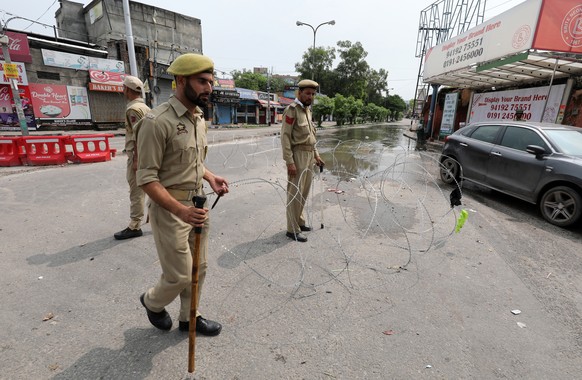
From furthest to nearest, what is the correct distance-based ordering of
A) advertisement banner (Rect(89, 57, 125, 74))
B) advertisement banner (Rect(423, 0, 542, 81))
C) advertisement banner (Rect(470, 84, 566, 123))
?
advertisement banner (Rect(89, 57, 125, 74)), advertisement banner (Rect(470, 84, 566, 123)), advertisement banner (Rect(423, 0, 542, 81))

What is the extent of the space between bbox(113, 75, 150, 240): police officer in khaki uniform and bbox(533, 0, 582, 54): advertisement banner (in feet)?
33.2

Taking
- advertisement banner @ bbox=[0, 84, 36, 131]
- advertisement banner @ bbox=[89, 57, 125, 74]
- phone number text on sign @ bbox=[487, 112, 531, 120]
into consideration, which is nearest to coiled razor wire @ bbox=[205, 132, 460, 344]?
phone number text on sign @ bbox=[487, 112, 531, 120]

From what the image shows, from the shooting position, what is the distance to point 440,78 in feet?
49.4

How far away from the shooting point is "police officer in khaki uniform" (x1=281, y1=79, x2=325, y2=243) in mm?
3934

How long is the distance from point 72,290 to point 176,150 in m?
2.11

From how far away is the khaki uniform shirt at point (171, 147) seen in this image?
5.91 ft

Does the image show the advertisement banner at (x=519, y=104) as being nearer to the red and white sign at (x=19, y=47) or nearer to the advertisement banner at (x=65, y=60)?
the advertisement banner at (x=65, y=60)

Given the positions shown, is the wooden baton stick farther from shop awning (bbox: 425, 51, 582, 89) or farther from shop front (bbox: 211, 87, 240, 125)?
shop front (bbox: 211, 87, 240, 125)

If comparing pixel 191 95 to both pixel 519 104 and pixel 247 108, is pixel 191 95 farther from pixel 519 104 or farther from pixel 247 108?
pixel 247 108

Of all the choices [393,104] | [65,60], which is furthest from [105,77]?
[393,104]

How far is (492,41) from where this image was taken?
10484 millimetres

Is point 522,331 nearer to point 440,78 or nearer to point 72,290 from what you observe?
point 72,290

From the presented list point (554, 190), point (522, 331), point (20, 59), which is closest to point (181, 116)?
point (522, 331)

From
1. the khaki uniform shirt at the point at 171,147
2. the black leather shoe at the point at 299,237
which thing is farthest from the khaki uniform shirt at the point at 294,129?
the khaki uniform shirt at the point at 171,147
